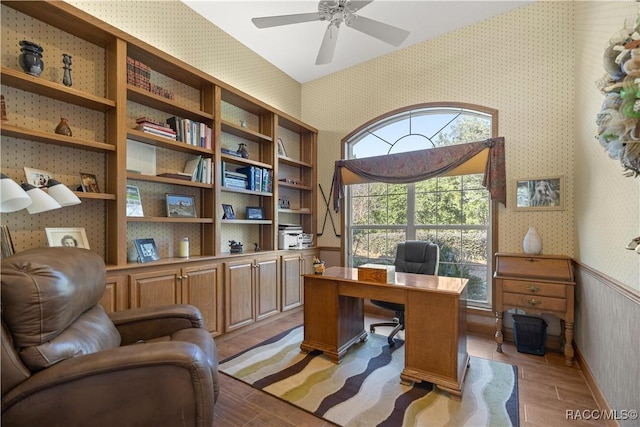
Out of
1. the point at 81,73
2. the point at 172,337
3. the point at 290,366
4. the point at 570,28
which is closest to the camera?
the point at 172,337

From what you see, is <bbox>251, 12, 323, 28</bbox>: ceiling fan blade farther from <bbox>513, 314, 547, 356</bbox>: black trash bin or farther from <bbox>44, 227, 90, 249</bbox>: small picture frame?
<bbox>513, 314, 547, 356</bbox>: black trash bin

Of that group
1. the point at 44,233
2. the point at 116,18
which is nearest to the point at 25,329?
the point at 44,233

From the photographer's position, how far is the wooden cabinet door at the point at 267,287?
10.8 ft

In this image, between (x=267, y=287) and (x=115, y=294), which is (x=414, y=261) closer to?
(x=267, y=287)

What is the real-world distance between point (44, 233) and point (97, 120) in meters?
0.95

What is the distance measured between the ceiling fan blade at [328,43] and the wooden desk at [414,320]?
6.74ft

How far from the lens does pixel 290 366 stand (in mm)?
2389

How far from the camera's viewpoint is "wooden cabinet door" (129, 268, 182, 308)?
2229mm

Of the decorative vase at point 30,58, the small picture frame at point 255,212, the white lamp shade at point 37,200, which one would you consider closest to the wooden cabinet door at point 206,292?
the small picture frame at point 255,212

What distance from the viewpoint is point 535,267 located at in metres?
2.60

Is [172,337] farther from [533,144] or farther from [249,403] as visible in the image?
[533,144]

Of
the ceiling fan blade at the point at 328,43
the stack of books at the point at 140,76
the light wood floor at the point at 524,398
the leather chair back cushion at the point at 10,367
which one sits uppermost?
the ceiling fan blade at the point at 328,43

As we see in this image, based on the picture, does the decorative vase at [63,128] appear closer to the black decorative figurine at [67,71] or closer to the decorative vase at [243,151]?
the black decorative figurine at [67,71]

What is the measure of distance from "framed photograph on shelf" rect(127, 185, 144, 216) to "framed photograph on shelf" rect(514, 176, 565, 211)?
363 centimetres
